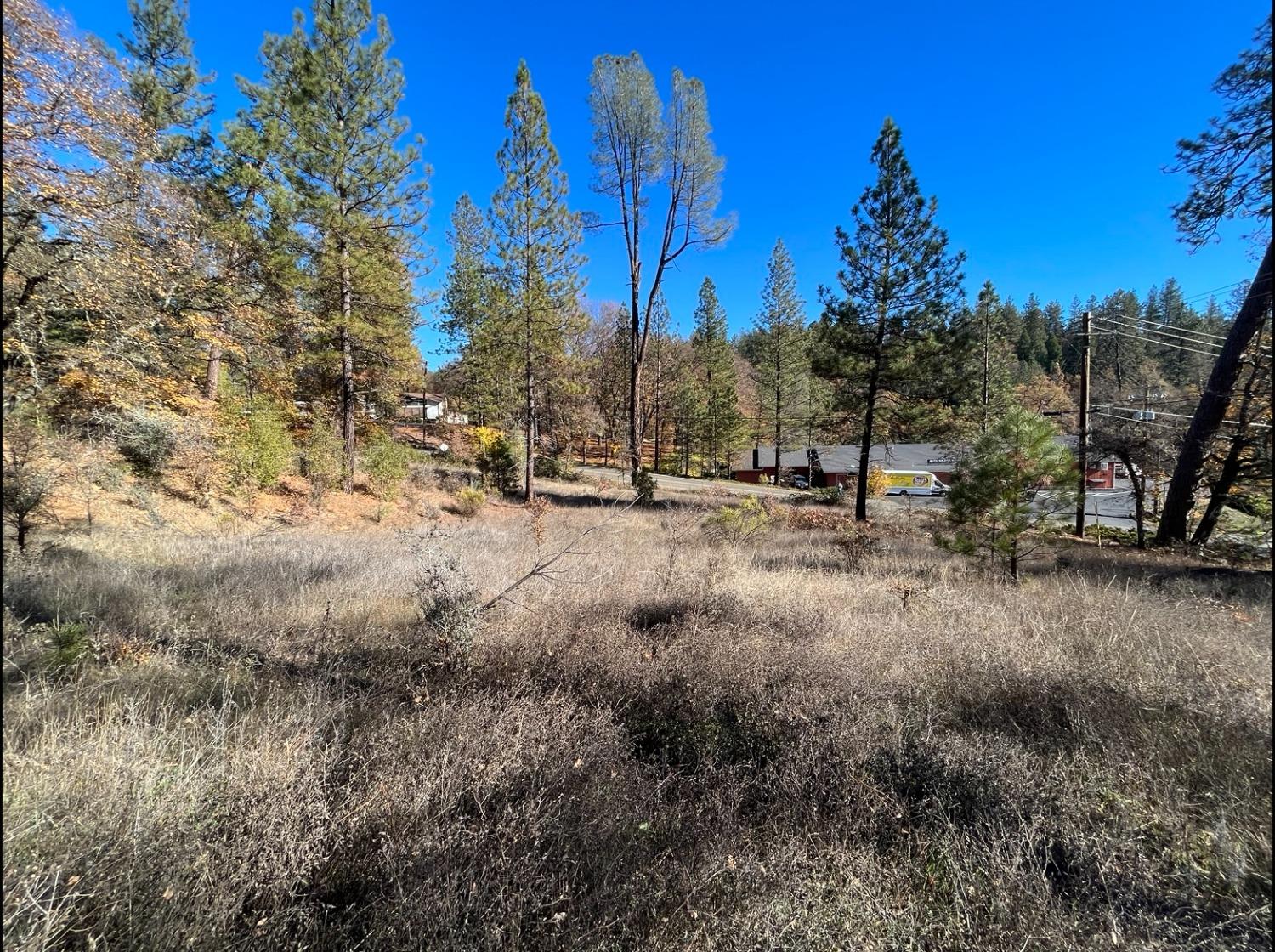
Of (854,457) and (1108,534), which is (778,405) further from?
(1108,534)

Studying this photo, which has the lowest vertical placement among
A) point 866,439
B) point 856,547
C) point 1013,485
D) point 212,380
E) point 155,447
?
point 856,547

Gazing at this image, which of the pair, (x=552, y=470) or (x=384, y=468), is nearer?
(x=384, y=468)

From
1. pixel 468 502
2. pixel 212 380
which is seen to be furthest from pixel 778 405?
pixel 212 380

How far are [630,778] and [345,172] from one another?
1593 centimetres

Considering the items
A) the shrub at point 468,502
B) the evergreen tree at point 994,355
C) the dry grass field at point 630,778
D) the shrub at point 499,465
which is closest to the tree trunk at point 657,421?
the shrub at point 499,465

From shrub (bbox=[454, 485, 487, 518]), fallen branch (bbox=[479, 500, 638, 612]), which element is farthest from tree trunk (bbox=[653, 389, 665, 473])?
fallen branch (bbox=[479, 500, 638, 612])

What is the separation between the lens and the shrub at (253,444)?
36.6 feet

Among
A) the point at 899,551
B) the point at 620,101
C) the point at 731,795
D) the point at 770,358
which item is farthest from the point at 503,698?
the point at 770,358

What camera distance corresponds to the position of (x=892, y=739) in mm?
2602

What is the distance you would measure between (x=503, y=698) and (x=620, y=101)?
21.3m

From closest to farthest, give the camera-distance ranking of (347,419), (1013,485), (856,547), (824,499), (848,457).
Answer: (1013,485) → (856,547) → (347,419) → (824,499) → (848,457)

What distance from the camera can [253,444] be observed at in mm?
11641

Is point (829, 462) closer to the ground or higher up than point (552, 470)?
higher up

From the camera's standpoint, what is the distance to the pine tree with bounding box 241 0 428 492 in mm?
11062
